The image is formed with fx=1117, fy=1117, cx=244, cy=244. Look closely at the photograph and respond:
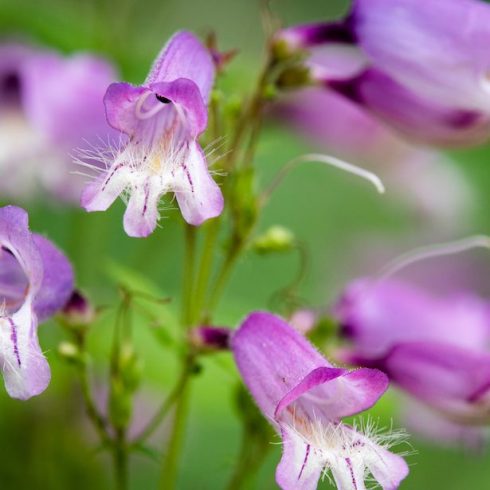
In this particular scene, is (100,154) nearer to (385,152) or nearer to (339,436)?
(339,436)

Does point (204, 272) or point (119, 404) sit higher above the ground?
point (204, 272)

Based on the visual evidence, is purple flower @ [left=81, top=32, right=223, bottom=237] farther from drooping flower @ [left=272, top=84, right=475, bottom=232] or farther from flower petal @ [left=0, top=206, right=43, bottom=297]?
drooping flower @ [left=272, top=84, right=475, bottom=232]

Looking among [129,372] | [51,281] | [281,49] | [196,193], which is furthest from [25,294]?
[281,49]

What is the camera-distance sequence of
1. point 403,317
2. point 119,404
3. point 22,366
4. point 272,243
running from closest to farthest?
point 22,366, point 119,404, point 272,243, point 403,317

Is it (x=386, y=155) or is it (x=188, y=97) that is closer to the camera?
(x=188, y=97)

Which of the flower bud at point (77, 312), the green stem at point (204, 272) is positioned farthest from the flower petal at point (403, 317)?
the flower bud at point (77, 312)

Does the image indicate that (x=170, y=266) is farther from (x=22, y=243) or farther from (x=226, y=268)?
(x=22, y=243)

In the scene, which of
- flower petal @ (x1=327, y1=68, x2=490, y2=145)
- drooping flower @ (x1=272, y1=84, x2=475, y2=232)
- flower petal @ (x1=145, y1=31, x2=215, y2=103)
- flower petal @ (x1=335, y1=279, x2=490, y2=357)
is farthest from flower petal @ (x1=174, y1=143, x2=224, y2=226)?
drooping flower @ (x1=272, y1=84, x2=475, y2=232)
